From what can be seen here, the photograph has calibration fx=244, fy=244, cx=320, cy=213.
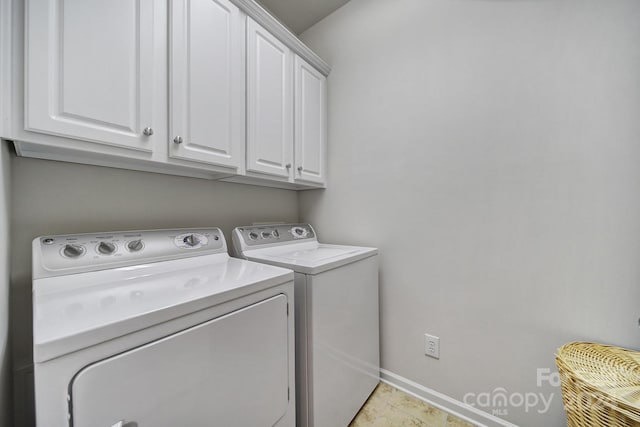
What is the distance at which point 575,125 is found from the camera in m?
1.11

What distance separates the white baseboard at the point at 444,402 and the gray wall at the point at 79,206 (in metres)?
1.57

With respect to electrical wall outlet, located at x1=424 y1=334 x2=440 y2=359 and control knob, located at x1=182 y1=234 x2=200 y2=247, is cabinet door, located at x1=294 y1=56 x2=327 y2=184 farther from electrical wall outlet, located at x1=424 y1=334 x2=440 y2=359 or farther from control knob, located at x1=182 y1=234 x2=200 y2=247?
electrical wall outlet, located at x1=424 y1=334 x2=440 y2=359

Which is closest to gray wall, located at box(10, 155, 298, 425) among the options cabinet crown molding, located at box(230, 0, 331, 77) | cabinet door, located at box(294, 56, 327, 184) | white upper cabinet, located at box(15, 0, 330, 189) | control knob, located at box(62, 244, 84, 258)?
white upper cabinet, located at box(15, 0, 330, 189)

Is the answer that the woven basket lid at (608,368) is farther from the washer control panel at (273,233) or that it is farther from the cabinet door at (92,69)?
the cabinet door at (92,69)

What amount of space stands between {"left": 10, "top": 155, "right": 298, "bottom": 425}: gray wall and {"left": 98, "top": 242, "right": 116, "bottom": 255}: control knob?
0.62 ft

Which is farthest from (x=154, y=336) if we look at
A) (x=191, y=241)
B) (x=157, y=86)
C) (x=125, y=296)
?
(x=157, y=86)

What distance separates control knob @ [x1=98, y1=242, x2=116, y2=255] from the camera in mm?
1015

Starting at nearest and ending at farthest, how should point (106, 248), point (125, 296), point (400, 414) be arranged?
1. point (125, 296)
2. point (106, 248)
3. point (400, 414)

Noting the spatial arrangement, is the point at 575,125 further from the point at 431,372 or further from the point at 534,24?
the point at 431,372

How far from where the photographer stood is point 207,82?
4.01 feet

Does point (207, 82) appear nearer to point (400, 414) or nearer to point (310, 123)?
point (310, 123)

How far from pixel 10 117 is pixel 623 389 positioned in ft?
6.82

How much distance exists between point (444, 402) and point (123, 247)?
1922mm

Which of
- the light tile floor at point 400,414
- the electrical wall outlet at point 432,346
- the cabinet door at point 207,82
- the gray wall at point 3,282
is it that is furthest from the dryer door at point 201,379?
the electrical wall outlet at point 432,346
